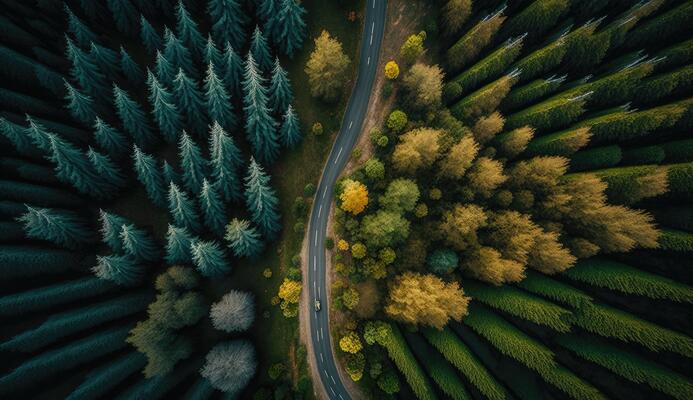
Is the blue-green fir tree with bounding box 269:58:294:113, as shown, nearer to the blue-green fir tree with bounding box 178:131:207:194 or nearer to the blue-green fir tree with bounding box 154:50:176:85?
the blue-green fir tree with bounding box 178:131:207:194

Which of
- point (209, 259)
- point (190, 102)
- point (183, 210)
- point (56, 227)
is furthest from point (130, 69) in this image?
point (209, 259)

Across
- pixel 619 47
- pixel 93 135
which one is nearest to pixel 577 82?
pixel 619 47

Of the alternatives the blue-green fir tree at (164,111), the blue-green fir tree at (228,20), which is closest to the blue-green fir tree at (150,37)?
the blue-green fir tree at (164,111)

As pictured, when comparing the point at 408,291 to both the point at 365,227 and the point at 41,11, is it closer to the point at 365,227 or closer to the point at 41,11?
the point at 365,227

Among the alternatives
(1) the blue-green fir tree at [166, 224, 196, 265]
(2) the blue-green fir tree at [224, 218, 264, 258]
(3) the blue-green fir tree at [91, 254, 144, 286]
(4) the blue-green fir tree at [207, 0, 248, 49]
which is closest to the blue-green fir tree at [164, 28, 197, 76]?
(4) the blue-green fir tree at [207, 0, 248, 49]

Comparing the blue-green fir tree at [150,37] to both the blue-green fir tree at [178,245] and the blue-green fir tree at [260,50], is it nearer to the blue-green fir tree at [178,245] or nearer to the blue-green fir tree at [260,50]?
the blue-green fir tree at [260,50]
